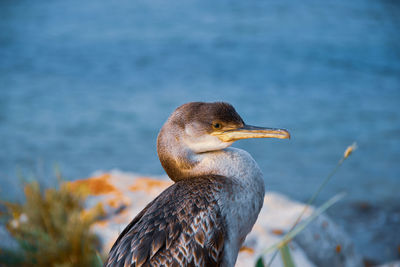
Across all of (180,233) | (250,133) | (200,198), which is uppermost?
(250,133)

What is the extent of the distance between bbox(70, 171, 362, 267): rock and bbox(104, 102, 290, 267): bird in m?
1.80

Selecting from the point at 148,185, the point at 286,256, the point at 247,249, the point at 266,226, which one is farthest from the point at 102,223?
the point at 286,256

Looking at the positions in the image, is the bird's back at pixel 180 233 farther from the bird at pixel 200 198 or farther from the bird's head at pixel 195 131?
the bird's head at pixel 195 131

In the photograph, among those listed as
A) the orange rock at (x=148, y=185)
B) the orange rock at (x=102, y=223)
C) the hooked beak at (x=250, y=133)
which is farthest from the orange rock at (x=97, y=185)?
the hooked beak at (x=250, y=133)

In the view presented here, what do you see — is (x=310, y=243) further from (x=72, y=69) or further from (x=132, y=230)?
(x=72, y=69)

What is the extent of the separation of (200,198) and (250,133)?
461 millimetres

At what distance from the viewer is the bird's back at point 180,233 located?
230 centimetres

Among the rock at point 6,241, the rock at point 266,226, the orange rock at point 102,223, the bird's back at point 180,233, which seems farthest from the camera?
the orange rock at point 102,223

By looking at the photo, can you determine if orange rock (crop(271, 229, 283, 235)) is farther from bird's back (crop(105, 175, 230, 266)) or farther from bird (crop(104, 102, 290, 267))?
bird's back (crop(105, 175, 230, 266))

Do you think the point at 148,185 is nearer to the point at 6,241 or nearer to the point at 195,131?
the point at 6,241

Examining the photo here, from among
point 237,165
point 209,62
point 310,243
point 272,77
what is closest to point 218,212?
point 237,165

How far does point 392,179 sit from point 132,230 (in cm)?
759

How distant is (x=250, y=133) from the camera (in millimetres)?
2547

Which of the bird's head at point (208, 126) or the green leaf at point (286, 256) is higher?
the bird's head at point (208, 126)
